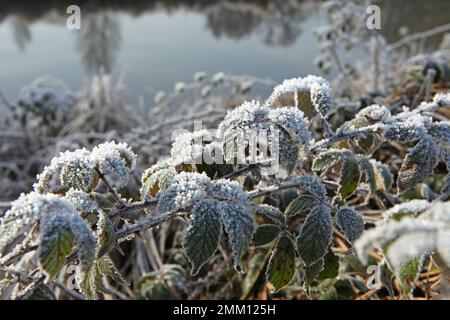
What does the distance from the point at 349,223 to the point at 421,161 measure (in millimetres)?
154

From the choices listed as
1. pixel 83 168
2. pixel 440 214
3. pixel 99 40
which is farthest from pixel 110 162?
pixel 99 40

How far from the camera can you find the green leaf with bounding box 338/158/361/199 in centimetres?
86

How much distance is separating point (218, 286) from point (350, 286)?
1.65 ft

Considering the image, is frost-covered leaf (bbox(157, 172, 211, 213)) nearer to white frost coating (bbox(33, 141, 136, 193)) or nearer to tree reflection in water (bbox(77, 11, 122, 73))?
white frost coating (bbox(33, 141, 136, 193))

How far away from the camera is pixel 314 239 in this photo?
30.7 inches

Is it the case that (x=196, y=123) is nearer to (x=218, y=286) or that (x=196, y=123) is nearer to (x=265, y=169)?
(x=218, y=286)

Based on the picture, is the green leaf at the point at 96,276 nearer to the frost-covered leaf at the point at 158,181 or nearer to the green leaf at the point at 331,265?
the frost-covered leaf at the point at 158,181

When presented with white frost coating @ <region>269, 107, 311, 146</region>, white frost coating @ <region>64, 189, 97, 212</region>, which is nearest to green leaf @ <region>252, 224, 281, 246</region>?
white frost coating @ <region>269, 107, 311, 146</region>

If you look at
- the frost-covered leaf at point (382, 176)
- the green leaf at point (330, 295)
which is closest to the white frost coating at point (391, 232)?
the frost-covered leaf at point (382, 176)

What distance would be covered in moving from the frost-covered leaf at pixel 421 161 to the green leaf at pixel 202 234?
349 mm

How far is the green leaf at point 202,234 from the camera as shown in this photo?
66 centimetres

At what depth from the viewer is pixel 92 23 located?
959 cm
